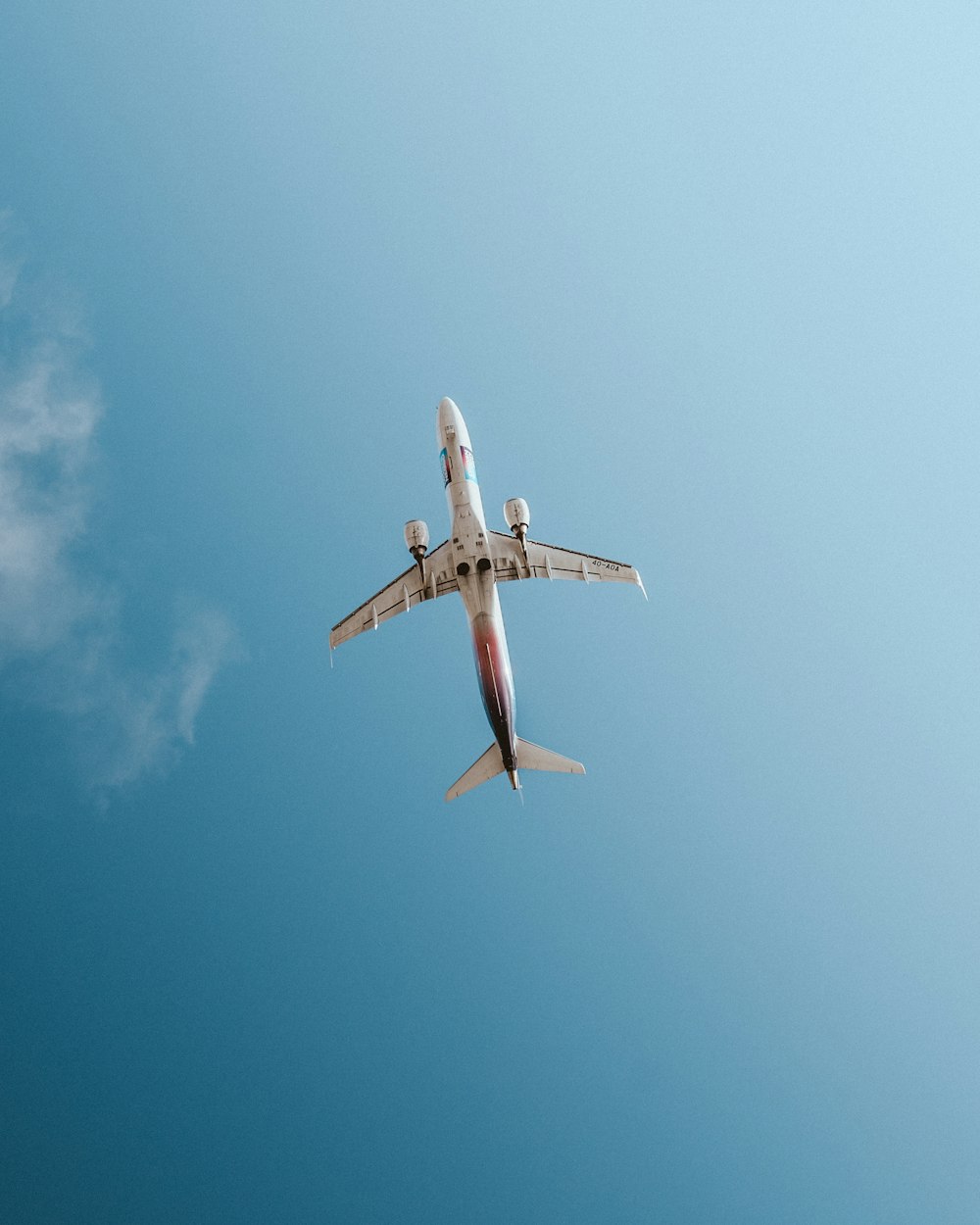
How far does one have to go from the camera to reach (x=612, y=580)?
52719 mm

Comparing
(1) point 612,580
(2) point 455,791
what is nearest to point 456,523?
(1) point 612,580

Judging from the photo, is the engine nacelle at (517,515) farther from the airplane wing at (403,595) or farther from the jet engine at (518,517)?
the airplane wing at (403,595)

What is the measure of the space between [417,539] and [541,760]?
18.4 metres

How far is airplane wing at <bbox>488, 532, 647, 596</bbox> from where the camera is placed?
170 feet

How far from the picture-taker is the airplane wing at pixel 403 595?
5106 cm

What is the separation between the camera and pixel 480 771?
50938 mm

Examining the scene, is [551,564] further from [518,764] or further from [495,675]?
[518,764]

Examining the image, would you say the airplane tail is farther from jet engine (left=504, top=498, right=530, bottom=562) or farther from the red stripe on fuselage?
jet engine (left=504, top=498, right=530, bottom=562)

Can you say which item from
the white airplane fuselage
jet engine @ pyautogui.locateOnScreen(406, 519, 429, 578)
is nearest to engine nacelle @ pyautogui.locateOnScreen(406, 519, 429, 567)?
jet engine @ pyautogui.locateOnScreen(406, 519, 429, 578)

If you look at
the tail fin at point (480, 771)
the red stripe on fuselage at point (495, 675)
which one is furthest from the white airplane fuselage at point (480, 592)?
the tail fin at point (480, 771)

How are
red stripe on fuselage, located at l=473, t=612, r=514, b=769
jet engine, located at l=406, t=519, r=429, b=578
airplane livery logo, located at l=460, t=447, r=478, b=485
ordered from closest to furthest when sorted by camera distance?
red stripe on fuselage, located at l=473, t=612, r=514, b=769
jet engine, located at l=406, t=519, r=429, b=578
airplane livery logo, located at l=460, t=447, r=478, b=485

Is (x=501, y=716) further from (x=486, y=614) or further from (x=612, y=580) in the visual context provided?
(x=612, y=580)

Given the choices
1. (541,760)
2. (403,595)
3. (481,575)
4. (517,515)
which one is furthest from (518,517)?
(541,760)

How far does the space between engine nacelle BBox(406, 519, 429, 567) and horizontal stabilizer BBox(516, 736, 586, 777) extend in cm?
1529
